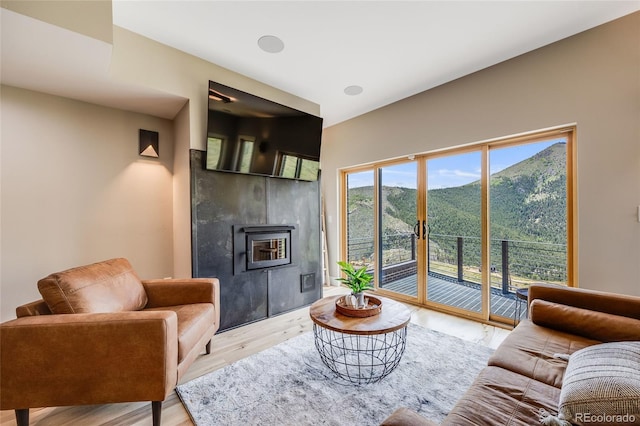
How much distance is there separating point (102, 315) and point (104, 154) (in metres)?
2.10

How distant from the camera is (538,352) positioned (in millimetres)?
1445

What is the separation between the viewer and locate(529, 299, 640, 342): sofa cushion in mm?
1434

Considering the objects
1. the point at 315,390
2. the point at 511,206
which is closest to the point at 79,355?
the point at 315,390

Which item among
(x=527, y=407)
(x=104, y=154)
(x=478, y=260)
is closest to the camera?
(x=527, y=407)

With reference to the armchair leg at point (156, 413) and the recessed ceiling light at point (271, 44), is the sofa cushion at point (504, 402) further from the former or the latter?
the recessed ceiling light at point (271, 44)

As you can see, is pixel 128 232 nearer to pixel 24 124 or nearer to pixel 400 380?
pixel 24 124

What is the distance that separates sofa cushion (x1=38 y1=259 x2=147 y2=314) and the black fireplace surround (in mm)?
613

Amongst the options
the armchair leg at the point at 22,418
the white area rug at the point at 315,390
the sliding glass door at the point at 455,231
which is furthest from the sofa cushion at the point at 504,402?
the armchair leg at the point at 22,418

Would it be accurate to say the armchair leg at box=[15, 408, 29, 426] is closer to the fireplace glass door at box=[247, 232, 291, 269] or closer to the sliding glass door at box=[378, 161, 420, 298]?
Answer: the fireplace glass door at box=[247, 232, 291, 269]

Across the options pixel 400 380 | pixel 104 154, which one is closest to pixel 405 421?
pixel 400 380

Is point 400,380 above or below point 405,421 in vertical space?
below

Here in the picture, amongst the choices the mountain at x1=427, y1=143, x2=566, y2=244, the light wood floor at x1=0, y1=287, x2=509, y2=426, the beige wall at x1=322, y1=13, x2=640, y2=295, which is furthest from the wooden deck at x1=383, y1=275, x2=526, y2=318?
the beige wall at x1=322, y1=13, x2=640, y2=295

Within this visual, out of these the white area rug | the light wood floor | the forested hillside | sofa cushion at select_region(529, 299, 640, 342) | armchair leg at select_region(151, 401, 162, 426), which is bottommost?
the light wood floor

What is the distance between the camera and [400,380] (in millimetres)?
1887
